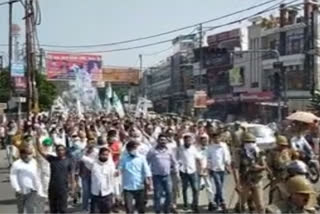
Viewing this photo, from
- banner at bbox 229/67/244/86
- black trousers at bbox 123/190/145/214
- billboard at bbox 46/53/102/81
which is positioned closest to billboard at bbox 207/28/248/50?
banner at bbox 229/67/244/86

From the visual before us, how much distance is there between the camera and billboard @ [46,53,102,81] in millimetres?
97125

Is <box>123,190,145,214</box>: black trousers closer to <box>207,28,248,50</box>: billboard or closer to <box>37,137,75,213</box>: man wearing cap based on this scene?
<box>37,137,75,213</box>: man wearing cap

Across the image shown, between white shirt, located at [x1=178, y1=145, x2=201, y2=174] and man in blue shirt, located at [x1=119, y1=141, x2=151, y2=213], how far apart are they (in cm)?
190

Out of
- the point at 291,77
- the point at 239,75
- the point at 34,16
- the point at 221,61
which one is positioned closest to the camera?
the point at 34,16

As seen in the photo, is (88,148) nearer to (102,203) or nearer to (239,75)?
(102,203)

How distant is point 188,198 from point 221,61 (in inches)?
2869

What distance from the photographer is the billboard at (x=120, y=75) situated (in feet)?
395

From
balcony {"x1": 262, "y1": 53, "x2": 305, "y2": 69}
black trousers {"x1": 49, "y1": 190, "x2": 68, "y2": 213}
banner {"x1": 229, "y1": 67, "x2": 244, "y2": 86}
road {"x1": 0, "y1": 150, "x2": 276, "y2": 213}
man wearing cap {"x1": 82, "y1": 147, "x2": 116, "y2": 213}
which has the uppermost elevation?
balcony {"x1": 262, "y1": 53, "x2": 305, "y2": 69}

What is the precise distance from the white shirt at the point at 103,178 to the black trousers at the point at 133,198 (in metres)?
0.66

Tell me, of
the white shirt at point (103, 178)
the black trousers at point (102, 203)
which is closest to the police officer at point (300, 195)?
the white shirt at point (103, 178)

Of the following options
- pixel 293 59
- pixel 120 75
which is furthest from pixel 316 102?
pixel 120 75

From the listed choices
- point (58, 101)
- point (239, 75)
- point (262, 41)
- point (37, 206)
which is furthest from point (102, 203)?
point (239, 75)

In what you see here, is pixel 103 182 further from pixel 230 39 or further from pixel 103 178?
pixel 230 39

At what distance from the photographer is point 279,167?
485 inches
